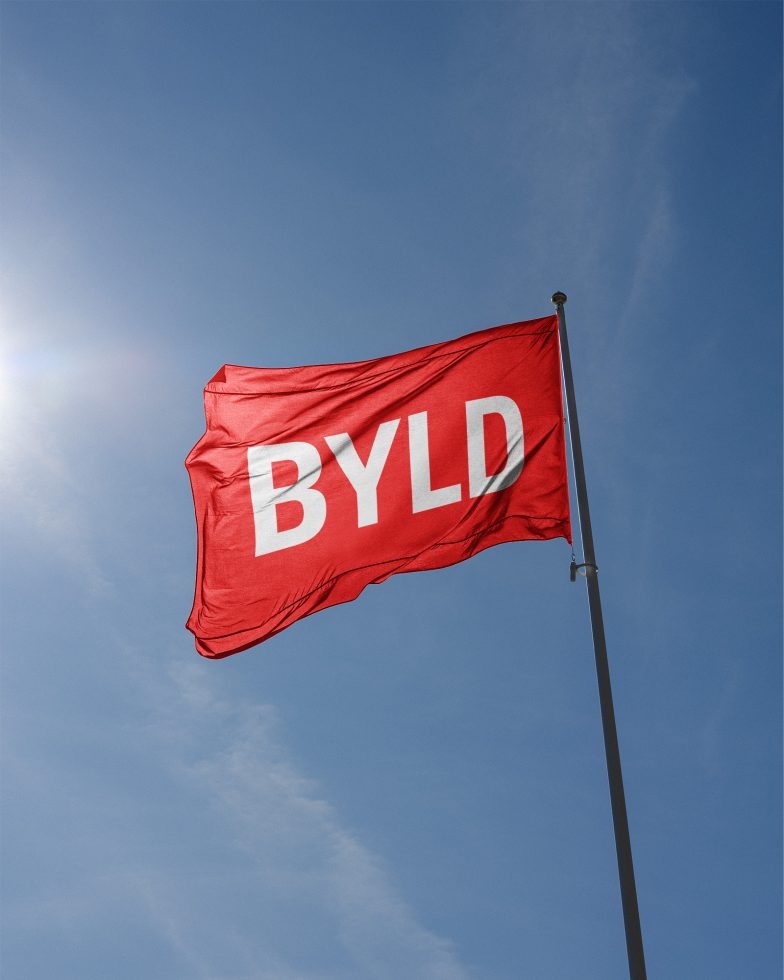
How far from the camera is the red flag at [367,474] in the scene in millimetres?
11758

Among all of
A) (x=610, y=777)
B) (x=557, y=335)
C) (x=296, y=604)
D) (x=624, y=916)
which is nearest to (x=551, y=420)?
(x=557, y=335)

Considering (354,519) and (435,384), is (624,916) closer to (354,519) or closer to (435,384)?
(354,519)

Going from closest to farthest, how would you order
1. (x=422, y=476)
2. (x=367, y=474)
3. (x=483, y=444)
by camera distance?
(x=483, y=444) → (x=422, y=476) → (x=367, y=474)

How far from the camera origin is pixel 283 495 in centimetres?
1305

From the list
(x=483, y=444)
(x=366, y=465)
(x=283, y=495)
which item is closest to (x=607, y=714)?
(x=483, y=444)

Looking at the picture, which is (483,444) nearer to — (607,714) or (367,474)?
(367,474)

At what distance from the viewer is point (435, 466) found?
40.1 ft

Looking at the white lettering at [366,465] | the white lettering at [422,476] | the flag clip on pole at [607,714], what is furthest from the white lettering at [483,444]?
the white lettering at [366,465]

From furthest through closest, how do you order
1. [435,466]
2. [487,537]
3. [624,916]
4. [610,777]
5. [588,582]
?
[435,466] < [487,537] < [588,582] < [610,777] < [624,916]

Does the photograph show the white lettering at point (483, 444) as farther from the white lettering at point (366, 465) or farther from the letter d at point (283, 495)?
the letter d at point (283, 495)

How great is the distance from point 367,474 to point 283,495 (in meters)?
1.26

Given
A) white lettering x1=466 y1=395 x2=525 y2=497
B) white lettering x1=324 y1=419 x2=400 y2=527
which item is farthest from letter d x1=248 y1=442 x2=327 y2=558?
white lettering x1=466 y1=395 x2=525 y2=497

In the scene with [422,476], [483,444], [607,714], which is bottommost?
[607,714]

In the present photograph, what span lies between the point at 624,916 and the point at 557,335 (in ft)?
24.1
